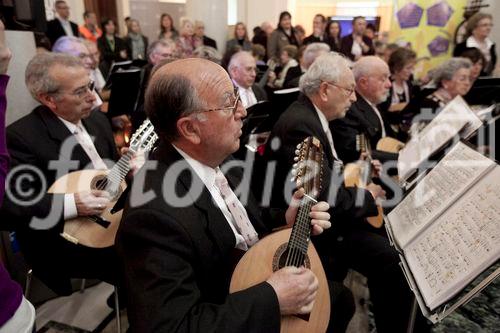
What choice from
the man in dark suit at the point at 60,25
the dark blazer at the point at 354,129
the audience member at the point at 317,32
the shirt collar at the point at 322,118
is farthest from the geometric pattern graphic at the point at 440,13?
the man in dark suit at the point at 60,25

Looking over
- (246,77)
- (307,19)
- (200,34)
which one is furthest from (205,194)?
(307,19)

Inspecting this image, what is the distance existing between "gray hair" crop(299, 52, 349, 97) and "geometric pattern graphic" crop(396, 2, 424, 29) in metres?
4.91

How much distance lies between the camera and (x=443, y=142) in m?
2.25

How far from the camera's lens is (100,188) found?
1942 millimetres

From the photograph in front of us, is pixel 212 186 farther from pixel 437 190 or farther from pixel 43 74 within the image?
pixel 43 74

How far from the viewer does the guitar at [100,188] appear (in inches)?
69.3

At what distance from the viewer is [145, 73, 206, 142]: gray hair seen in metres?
1.23

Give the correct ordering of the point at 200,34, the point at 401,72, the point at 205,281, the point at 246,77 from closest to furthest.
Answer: the point at 205,281 → the point at 246,77 → the point at 401,72 → the point at 200,34

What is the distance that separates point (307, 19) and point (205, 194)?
1293cm

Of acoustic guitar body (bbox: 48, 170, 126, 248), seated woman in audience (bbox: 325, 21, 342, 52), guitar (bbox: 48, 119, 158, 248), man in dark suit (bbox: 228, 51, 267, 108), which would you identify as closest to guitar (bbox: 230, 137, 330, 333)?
guitar (bbox: 48, 119, 158, 248)

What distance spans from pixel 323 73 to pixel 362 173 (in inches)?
27.6

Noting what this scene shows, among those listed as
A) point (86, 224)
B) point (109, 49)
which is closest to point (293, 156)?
point (86, 224)

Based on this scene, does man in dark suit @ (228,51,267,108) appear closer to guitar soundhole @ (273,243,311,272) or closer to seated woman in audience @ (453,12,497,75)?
guitar soundhole @ (273,243,311,272)

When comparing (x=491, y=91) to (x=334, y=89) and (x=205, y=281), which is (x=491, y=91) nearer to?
(x=334, y=89)
